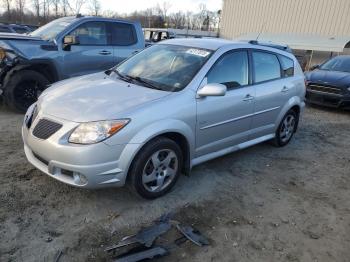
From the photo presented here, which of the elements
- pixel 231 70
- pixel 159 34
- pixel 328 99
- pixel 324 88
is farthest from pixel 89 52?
pixel 159 34

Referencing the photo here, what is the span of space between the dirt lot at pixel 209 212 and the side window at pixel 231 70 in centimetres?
122

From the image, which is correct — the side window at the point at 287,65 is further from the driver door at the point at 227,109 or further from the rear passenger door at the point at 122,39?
the rear passenger door at the point at 122,39

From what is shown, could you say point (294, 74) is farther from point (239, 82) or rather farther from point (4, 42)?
point (4, 42)

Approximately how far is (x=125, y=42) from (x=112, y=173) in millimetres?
5073

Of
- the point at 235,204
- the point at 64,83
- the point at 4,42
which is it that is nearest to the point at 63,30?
the point at 4,42

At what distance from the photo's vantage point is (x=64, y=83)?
4301 millimetres

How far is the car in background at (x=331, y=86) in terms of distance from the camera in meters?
8.66

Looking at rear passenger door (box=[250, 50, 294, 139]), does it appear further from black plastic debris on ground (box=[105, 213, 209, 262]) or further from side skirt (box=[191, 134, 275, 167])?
black plastic debris on ground (box=[105, 213, 209, 262])

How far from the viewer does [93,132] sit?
3154 millimetres

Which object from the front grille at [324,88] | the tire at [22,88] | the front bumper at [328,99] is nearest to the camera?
the tire at [22,88]

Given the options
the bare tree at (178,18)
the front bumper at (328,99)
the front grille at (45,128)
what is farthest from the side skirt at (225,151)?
the bare tree at (178,18)

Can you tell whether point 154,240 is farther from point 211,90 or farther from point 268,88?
point 268,88

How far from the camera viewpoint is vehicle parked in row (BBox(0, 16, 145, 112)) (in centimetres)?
621

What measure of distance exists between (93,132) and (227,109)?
5.89ft
